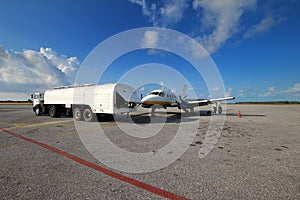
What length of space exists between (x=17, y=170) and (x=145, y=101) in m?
11.5

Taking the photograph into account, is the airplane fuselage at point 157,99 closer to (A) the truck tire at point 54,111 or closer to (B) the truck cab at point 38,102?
(A) the truck tire at point 54,111

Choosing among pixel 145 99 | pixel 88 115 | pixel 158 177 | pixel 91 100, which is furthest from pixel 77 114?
pixel 158 177

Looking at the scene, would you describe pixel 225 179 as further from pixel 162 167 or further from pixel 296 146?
pixel 296 146

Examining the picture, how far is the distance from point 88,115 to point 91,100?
1349mm

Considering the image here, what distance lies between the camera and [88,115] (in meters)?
11.4

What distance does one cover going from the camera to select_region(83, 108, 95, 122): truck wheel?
1118 centimetres

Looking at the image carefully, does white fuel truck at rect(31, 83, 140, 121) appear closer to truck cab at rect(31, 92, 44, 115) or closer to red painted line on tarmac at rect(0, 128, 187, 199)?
truck cab at rect(31, 92, 44, 115)

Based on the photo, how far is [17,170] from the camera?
3324mm

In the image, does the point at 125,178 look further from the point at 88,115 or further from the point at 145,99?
the point at 145,99

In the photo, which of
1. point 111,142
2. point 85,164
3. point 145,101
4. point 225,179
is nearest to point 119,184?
point 85,164

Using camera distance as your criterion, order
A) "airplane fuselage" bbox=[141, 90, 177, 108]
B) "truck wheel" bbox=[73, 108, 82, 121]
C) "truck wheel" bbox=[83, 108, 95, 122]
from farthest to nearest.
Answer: "airplane fuselage" bbox=[141, 90, 177, 108] < "truck wheel" bbox=[73, 108, 82, 121] < "truck wheel" bbox=[83, 108, 95, 122]

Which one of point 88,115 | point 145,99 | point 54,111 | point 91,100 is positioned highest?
point 145,99

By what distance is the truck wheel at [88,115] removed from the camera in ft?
36.7

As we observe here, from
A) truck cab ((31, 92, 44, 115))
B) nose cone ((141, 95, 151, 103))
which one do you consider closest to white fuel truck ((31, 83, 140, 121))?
truck cab ((31, 92, 44, 115))
